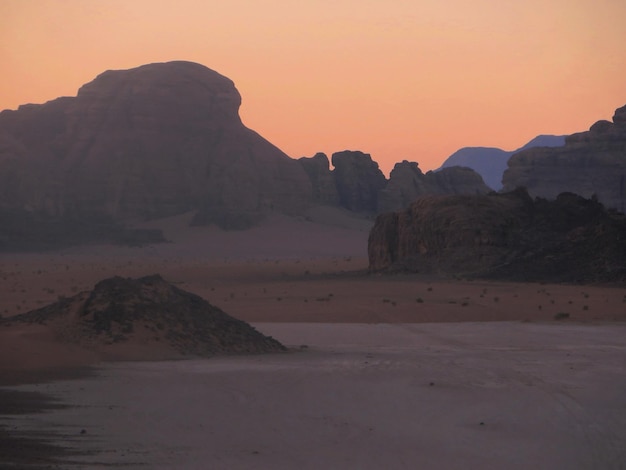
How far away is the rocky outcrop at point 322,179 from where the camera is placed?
124 m

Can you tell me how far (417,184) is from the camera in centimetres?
11812

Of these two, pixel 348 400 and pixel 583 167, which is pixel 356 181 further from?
pixel 348 400

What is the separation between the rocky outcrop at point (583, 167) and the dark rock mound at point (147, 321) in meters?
84.7

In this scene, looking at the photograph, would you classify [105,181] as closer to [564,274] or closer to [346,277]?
[346,277]

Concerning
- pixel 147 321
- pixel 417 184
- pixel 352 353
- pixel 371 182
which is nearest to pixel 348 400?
pixel 352 353

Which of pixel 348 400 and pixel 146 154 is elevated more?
pixel 146 154

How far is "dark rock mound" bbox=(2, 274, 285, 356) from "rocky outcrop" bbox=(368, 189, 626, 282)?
23630mm

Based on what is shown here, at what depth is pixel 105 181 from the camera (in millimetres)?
101312

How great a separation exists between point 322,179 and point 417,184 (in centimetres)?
1391

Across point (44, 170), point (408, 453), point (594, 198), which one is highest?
point (44, 170)

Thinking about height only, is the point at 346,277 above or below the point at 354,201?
below

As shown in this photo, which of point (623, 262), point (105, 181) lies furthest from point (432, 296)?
point (105, 181)

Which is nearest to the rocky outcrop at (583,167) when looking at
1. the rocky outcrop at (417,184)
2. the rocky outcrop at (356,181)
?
the rocky outcrop at (417,184)

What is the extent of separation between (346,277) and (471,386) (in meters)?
32.4
